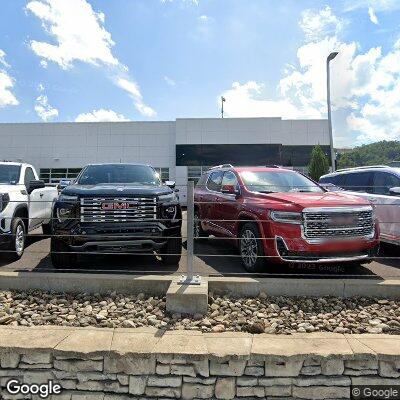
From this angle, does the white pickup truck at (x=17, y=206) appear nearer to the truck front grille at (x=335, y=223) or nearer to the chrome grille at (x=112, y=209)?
the chrome grille at (x=112, y=209)

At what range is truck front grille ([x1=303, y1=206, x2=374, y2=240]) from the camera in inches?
213

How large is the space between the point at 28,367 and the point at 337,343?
271 cm

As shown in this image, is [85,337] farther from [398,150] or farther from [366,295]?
[398,150]

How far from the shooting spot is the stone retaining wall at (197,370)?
329cm

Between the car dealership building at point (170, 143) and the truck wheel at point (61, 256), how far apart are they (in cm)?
2532

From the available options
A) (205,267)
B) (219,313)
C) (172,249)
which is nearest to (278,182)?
(205,267)

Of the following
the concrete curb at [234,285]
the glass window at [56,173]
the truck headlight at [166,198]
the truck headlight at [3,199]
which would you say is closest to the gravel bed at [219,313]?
the concrete curb at [234,285]

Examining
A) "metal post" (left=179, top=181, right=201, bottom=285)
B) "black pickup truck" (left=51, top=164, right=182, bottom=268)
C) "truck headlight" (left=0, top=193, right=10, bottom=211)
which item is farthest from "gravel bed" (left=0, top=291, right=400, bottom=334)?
"truck headlight" (left=0, top=193, right=10, bottom=211)

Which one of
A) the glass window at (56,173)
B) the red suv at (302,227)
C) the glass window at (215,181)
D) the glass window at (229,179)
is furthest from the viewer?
the glass window at (56,173)

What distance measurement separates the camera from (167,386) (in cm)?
330

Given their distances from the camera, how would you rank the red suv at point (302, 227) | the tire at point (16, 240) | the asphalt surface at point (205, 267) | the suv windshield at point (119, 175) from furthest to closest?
1. the suv windshield at point (119, 175)
2. the tire at point (16, 240)
3. the asphalt surface at point (205, 267)
4. the red suv at point (302, 227)

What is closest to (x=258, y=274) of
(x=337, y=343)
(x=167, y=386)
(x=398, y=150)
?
(x=337, y=343)

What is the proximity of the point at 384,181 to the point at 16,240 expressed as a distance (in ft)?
23.5

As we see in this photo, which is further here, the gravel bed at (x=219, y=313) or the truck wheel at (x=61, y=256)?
the truck wheel at (x=61, y=256)
